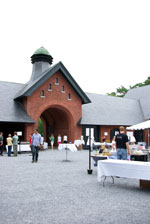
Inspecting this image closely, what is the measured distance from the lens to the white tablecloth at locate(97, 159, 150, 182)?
678 cm

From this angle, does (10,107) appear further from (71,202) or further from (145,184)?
(71,202)

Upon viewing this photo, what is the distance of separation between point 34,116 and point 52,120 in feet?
24.0

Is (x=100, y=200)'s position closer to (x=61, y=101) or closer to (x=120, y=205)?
(x=120, y=205)

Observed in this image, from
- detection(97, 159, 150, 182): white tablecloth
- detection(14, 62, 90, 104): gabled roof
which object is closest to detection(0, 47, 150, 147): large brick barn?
detection(14, 62, 90, 104): gabled roof

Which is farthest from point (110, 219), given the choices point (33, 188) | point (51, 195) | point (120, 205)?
point (33, 188)

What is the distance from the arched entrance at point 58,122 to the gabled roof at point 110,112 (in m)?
1.80

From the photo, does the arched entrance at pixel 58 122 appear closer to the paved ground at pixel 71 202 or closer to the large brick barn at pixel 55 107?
the large brick barn at pixel 55 107

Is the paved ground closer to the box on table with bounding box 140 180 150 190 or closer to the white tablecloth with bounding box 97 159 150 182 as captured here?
the box on table with bounding box 140 180 150 190

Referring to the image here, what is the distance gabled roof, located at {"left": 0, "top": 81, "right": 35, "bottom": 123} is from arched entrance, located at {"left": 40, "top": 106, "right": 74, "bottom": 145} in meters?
4.00

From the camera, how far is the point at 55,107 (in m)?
26.9

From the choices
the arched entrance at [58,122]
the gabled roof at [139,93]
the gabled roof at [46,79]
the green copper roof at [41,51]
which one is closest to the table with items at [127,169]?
the gabled roof at [46,79]

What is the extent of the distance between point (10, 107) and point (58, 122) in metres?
8.09

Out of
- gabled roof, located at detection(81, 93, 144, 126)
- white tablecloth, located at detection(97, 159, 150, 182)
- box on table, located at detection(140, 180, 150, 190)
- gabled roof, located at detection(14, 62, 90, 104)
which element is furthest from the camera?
gabled roof, located at detection(81, 93, 144, 126)

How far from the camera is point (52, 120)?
31562 millimetres
